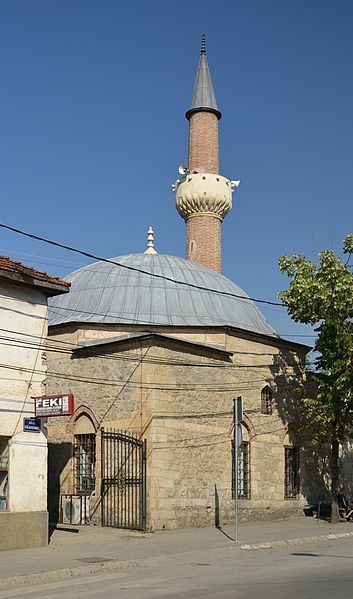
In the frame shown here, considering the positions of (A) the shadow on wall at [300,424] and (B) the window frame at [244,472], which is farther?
(A) the shadow on wall at [300,424]

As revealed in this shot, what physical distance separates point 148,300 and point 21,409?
9.57 m

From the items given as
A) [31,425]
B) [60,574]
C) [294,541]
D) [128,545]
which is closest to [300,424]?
[294,541]

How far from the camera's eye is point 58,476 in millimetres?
21266

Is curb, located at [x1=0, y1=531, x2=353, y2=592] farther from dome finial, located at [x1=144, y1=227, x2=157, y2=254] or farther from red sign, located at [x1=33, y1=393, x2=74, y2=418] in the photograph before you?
dome finial, located at [x1=144, y1=227, x2=157, y2=254]

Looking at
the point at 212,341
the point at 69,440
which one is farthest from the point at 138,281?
the point at 69,440

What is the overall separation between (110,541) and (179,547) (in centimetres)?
181

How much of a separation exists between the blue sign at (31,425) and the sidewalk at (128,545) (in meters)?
2.14

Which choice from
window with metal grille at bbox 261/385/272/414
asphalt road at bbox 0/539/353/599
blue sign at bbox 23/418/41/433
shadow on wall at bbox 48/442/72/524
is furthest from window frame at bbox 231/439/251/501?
blue sign at bbox 23/418/41/433

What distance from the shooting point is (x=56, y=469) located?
2142 cm

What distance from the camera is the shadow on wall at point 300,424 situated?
23.9 meters

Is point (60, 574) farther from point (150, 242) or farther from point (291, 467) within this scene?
point (150, 242)

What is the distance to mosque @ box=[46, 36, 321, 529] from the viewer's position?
19250mm

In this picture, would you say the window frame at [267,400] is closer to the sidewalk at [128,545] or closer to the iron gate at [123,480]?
the sidewalk at [128,545]

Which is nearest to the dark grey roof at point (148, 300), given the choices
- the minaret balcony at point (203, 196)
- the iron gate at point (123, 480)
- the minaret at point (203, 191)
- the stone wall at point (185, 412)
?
the stone wall at point (185, 412)
